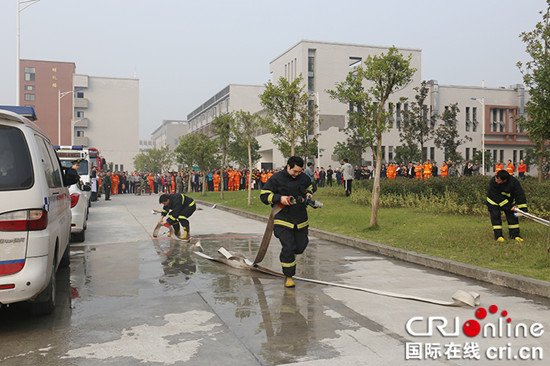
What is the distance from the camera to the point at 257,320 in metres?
5.32

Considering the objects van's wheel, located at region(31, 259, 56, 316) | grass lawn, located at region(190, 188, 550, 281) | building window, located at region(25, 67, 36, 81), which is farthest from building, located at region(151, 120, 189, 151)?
van's wheel, located at region(31, 259, 56, 316)

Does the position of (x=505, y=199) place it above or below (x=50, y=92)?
below

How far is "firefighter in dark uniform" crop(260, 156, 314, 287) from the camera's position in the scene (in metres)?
6.95

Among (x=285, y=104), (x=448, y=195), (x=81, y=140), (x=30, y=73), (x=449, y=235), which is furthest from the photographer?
(x=81, y=140)

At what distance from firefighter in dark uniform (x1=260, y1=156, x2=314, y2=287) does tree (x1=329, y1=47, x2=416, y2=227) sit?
5.95 metres

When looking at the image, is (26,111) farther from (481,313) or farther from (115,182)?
(115,182)

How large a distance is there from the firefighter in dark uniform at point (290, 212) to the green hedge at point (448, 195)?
8397 mm

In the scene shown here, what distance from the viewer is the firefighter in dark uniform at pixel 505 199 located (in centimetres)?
966

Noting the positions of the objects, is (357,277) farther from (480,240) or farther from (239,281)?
(480,240)

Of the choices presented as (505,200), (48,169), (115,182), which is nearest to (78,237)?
(48,169)

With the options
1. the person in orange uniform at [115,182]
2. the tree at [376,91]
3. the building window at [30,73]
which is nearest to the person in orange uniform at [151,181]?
the person in orange uniform at [115,182]

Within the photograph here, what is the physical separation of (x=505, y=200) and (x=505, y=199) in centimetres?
2

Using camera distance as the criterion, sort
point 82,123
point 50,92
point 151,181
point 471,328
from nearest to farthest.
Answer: point 471,328 < point 151,181 < point 50,92 < point 82,123

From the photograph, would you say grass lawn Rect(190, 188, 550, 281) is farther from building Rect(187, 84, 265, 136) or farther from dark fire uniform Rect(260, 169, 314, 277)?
building Rect(187, 84, 265, 136)
